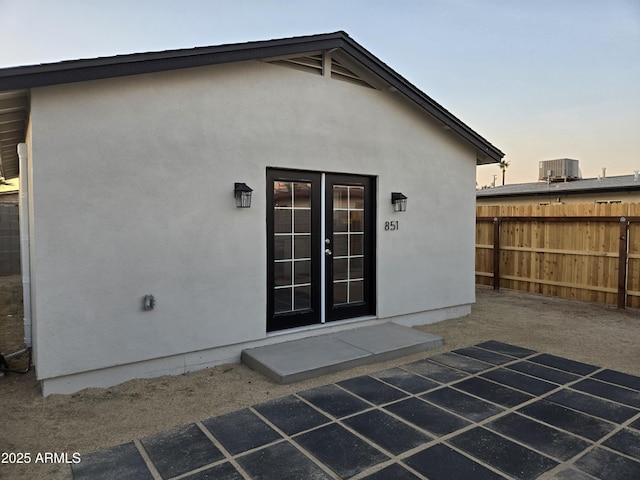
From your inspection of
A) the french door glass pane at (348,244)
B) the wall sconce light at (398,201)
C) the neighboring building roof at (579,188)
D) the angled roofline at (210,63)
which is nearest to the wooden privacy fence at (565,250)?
the angled roofline at (210,63)

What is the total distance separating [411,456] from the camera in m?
2.82

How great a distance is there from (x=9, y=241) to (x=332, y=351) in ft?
39.7

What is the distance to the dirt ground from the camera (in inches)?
122

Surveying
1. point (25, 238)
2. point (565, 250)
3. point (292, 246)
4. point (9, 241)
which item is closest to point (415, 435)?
point (292, 246)

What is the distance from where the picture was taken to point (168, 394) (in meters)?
3.96

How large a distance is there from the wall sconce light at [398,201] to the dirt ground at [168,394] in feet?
6.79

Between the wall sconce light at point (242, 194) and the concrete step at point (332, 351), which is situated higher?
the wall sconce light at point (242, 194)

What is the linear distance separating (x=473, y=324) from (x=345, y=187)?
3358 mm

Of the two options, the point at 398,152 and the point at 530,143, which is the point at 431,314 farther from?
the point at 530,143

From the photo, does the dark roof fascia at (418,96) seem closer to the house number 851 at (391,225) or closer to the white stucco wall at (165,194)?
the white stucco wall at (165,194)

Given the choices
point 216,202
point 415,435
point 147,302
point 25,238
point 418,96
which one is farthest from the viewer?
point 418,96

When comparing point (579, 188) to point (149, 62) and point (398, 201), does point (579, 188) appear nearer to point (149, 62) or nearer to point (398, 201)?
point (398, 201)

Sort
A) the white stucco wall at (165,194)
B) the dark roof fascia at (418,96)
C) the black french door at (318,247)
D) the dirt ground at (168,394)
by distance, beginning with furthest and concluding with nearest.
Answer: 1. the dark roof fascia at (418,96)
2. the black french door at (318,247)
3. the white stucco wall at (165,194)
4. the dirt ground at (168,394)

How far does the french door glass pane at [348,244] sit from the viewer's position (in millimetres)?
5820
